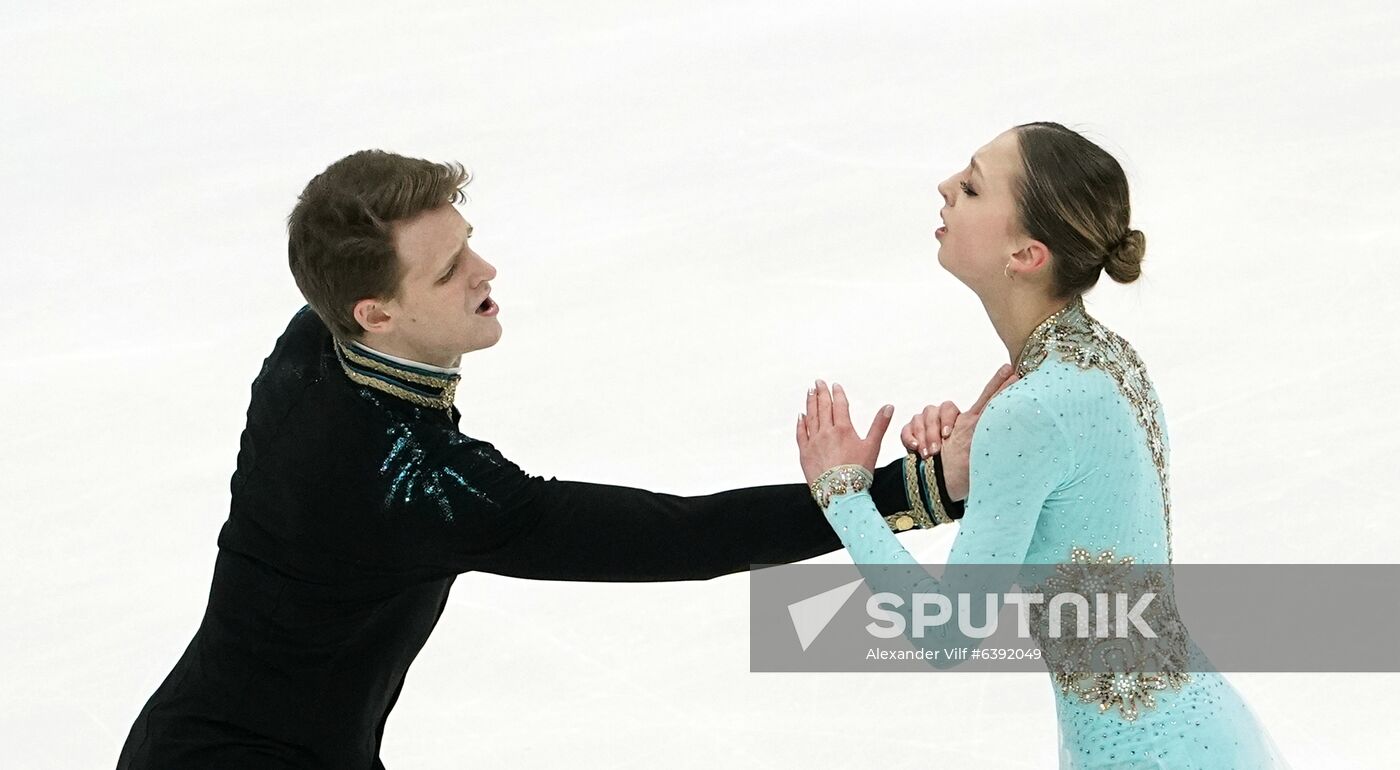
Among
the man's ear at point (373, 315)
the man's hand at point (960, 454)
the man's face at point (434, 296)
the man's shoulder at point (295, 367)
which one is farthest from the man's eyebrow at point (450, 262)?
the man's hand at point (960, 454)

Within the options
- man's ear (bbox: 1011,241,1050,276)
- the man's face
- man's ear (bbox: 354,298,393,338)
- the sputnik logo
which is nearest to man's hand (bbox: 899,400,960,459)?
man's ear (bbox: 1011,241,1050,276)

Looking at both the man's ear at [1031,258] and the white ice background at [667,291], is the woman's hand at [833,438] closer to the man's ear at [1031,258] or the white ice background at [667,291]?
the man's ear at [1031,258]

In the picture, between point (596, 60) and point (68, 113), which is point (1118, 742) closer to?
point (596, 60)

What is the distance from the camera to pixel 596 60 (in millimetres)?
7262

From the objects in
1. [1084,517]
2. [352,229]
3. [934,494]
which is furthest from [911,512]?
[352,229]

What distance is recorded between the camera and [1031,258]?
8.66ft

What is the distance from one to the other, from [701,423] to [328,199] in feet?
7.60

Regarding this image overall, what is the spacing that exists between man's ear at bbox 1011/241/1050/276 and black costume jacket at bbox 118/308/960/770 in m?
0.34

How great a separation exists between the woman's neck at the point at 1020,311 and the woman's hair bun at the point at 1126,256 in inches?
3.1

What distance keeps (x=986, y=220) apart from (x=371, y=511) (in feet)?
3.36

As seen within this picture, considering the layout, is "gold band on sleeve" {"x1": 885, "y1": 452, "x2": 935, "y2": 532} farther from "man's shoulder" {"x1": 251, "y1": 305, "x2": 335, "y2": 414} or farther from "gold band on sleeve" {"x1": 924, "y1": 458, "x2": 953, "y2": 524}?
"man's shoulder" {"x1": 251, "y1": 305, "x2": 335, "y2": 414}

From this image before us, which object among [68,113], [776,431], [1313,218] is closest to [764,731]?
[776,431]

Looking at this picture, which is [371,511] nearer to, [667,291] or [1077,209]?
[1077,209]

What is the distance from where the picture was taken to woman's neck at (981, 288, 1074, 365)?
8.75ft
